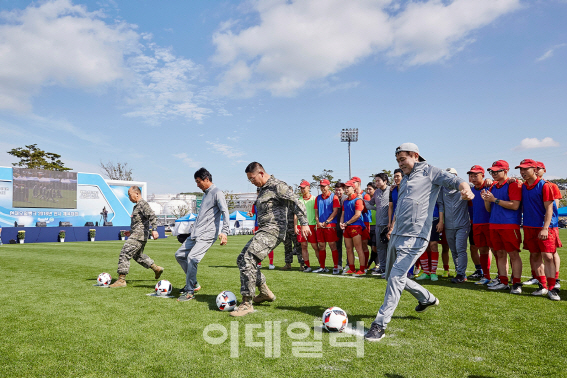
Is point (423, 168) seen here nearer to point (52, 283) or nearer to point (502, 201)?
point (502, 201)

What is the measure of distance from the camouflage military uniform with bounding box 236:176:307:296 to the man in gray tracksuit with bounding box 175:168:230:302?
3.06ft

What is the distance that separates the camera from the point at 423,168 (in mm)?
4352

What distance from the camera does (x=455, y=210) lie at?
7570mm

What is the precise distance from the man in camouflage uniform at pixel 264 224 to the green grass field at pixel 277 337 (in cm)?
46

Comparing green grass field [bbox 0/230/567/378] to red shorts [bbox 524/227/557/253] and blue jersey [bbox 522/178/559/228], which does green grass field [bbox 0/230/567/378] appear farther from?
blue jersey [bbox 522/178/559/228]

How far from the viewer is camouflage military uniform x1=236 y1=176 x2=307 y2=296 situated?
5.10m

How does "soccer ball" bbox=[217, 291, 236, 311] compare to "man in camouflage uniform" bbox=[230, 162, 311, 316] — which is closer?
"man in camouflage uniform" bbox=[230, 162, 311, 316]

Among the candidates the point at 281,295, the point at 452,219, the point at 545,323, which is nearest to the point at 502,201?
the point at 452,219

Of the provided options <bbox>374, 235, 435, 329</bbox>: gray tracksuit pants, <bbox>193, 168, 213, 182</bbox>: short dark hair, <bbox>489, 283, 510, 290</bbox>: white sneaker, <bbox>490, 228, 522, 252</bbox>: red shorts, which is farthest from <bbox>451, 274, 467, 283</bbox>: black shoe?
<bbox>193, 168, 213, 182</bbox>: short dark hair

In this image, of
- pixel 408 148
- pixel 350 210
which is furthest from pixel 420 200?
pixel 350 210

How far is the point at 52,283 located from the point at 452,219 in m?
8.77

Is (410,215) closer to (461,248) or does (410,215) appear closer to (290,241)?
(461,248)

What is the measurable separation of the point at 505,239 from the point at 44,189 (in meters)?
43.1

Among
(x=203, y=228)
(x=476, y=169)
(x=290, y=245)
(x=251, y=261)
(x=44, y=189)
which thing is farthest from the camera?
(x=44, y=189)
